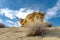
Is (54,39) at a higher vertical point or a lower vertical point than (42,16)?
lower

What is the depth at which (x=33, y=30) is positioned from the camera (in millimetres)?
6703

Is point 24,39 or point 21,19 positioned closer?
point 24,39

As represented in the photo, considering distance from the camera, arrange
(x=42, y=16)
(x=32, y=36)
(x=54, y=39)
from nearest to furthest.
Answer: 1. (x=54, y=39)
2. (x=32, y=36)
3. (x=42, y=16)

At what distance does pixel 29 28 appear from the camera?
6.85 metres

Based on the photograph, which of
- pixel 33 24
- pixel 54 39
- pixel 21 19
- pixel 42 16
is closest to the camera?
pixel 54 39

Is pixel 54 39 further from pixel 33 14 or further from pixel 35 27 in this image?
pixel 33 14

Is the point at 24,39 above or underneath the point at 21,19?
underneath

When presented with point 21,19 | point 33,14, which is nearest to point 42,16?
point 33,14

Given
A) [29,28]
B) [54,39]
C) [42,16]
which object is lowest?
[54,39]

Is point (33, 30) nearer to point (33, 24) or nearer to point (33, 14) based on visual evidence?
point (33, 24)

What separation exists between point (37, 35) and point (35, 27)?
1.15ft

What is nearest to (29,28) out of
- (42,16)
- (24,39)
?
(24,39)

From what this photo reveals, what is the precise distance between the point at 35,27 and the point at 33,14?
890 centimetres

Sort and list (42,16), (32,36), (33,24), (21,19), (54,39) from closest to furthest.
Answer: (54,39) → (32,36) → (33,24) → (42,16) → (21,19)
